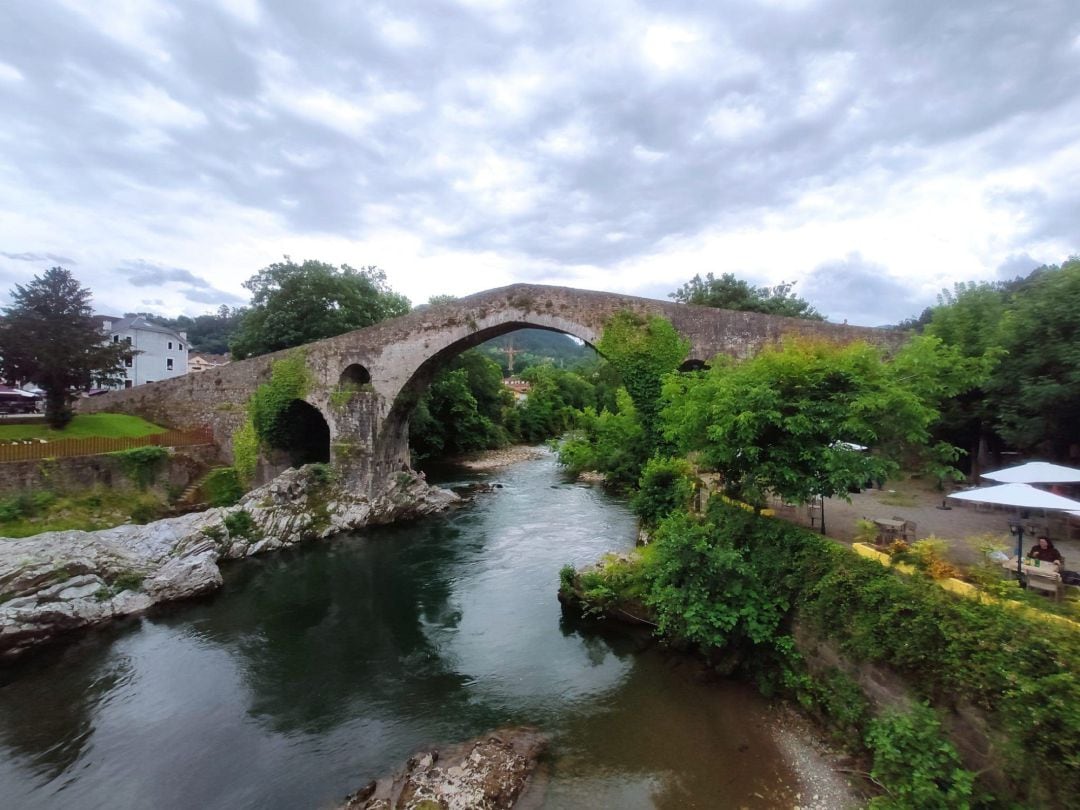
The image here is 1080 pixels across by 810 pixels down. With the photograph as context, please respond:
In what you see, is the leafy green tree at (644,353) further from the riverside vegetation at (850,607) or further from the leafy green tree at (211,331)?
the leafy green tree at (211,331)

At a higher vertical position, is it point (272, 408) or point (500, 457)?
point (272, 408)

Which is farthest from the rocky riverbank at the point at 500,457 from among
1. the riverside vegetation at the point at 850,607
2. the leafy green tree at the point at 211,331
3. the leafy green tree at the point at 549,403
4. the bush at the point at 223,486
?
the leafy green tree at the point at 211,331

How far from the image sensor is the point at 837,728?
6.14 m

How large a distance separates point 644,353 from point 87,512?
1396cm

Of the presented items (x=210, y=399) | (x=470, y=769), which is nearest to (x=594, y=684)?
(x=470, y=769)

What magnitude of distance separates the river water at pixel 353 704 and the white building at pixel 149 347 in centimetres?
3024

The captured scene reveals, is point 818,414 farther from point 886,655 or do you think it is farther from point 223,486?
point 223,486

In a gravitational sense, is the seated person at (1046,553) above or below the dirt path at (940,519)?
above

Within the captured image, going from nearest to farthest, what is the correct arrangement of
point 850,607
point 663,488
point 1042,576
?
point 1042,576, point 850,607, point 663,488

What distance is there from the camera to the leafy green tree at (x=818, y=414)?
6672mm

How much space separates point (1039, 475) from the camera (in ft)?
22.4

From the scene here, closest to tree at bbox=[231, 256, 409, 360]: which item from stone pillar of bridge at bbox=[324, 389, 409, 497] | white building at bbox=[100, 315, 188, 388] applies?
stone pillar of bridge at bbox=[324, 389, 409, 497]

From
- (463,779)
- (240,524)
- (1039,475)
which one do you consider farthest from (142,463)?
(1039,475)

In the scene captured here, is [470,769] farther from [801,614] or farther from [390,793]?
[801,614]
